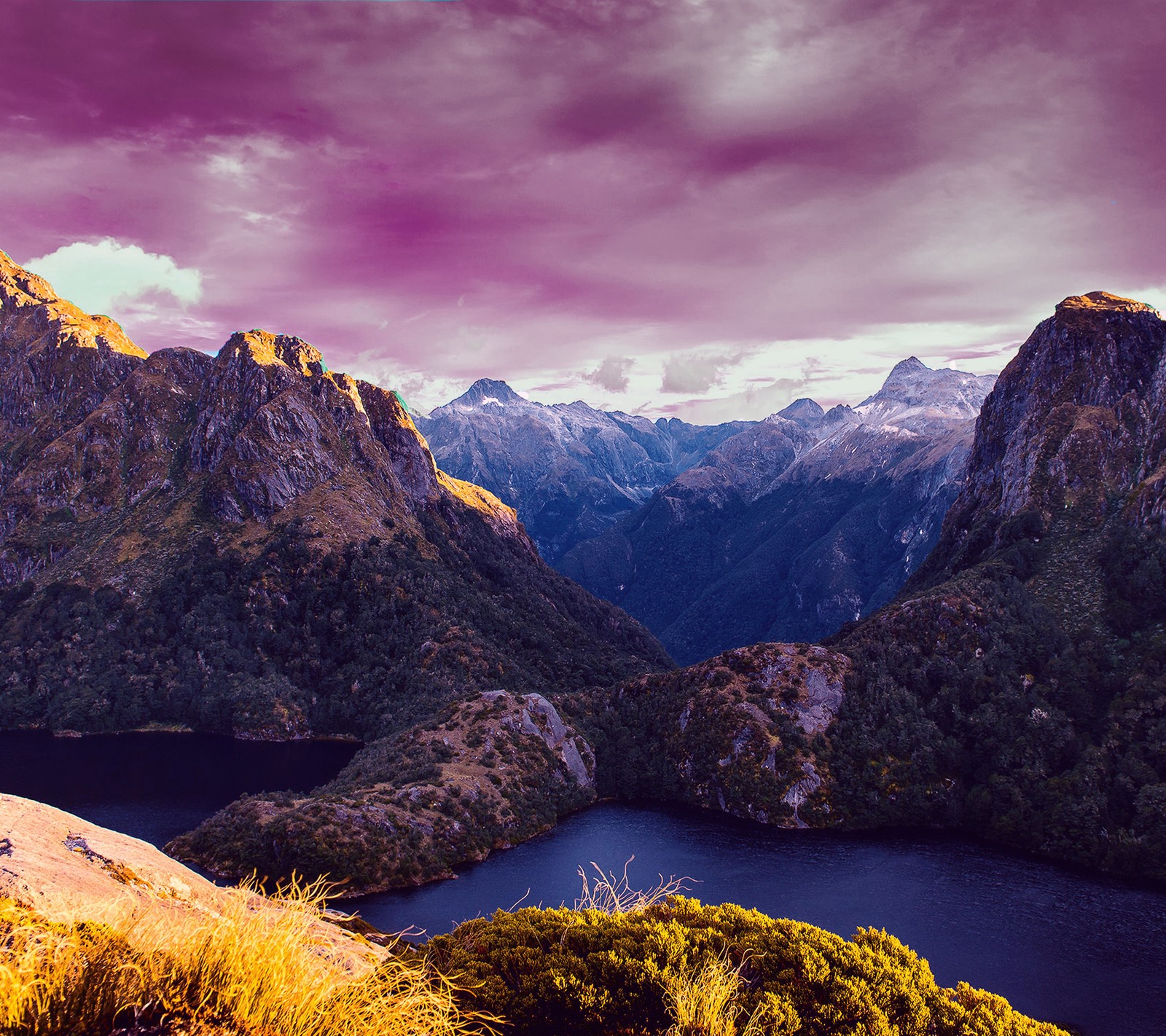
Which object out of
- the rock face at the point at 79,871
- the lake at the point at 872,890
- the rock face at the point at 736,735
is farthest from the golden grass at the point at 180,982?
the rock face at the point at 736,735

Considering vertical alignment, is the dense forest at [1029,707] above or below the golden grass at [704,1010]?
below

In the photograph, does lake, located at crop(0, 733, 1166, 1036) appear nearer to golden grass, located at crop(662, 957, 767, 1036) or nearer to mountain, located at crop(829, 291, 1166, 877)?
mountain, located at crop(829, 291, 1166, 877)

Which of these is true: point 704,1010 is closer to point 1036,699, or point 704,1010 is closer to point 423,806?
point 423,806

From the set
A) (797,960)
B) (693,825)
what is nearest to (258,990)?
(797,960)

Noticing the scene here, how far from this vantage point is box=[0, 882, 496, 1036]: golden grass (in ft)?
30.0

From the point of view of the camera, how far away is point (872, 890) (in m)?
113

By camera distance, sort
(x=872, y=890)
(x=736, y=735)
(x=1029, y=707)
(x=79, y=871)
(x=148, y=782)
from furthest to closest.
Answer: (x=148, y=782) → (x=736, y=735) → (x=1029, y=707) → (x=872, y=890) → (x=79, y=871)

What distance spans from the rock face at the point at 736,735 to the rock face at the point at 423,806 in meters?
13.9

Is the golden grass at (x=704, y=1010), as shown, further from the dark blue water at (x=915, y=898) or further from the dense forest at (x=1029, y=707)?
the dense forest at (x=1029, y=707)

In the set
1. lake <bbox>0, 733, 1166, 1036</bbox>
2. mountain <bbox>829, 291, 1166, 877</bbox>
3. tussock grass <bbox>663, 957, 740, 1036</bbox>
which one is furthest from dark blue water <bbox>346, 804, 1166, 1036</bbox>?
tussock grass <bbox>663, 957, 740, 1036</bbox>

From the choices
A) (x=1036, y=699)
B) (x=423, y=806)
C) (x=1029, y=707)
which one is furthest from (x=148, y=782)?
(x=1036, y=699)

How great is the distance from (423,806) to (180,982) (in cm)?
13142

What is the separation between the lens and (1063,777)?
444 ft

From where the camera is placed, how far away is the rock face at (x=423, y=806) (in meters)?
113
